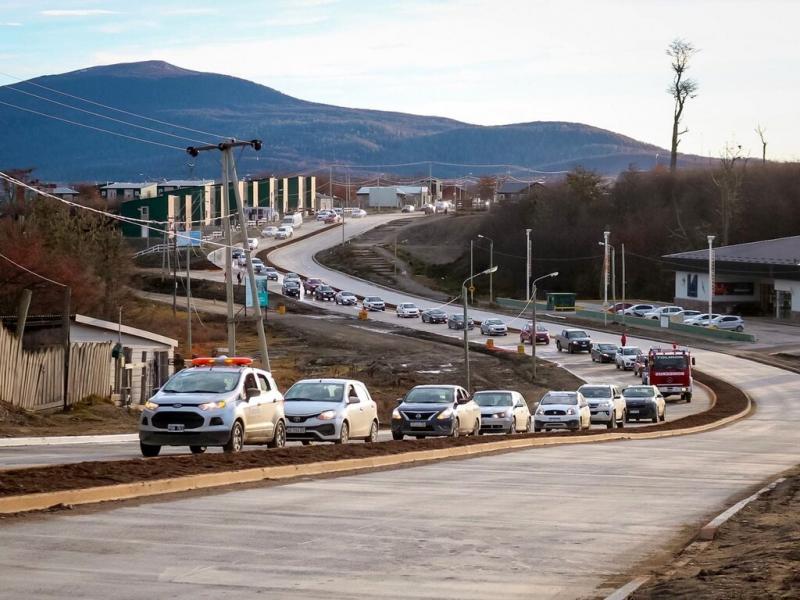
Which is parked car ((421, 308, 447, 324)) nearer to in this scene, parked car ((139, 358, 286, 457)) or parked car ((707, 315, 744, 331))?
parked car ((707, 315, 744, 331))

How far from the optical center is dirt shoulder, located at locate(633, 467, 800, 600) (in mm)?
9641

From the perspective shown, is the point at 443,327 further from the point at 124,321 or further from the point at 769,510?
the point at 769,510

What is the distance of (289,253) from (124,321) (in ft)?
297

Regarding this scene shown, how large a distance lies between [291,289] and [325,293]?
3.38m

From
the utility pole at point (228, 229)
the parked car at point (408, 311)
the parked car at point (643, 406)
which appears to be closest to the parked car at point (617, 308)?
the parked car at point (408, 311)

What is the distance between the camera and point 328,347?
283 ft

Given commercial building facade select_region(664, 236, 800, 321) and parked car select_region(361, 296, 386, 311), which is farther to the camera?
parked car select_region(361, 296, 386, 311)

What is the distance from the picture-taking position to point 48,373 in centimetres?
3622

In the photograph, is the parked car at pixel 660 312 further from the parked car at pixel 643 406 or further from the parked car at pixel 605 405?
the parked car at pixel 605 405

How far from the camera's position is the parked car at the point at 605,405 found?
44281 millimetres

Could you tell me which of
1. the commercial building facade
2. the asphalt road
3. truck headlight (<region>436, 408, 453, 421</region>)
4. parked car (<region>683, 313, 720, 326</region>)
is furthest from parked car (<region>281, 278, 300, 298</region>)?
the asphalt road

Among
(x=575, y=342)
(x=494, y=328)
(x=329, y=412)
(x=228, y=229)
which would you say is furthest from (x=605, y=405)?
(x=494, y=328)

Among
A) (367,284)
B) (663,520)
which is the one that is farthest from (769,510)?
(367,284)

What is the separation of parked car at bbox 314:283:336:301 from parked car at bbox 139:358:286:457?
99.6 meters
